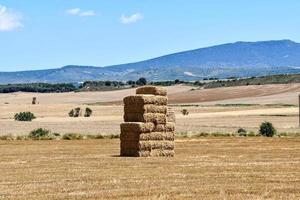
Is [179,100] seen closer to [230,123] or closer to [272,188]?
[230,123]

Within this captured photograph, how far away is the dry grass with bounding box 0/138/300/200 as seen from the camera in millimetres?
14484

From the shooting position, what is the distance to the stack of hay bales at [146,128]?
2375 cm

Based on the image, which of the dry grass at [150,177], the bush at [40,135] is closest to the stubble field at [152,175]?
the dry grass at [150,177]

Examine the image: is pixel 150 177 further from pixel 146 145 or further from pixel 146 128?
pixel 146 128

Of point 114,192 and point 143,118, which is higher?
point 143,118

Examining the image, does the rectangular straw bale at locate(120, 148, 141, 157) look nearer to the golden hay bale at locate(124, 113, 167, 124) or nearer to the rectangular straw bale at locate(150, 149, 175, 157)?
the rectangular straw bale at locate(150, 149, 175, 157)

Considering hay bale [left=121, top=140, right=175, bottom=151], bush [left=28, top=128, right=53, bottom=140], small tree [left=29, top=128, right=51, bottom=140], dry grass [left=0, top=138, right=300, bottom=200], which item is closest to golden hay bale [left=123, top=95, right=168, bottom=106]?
hay bale [left=121, top=140, right=175, bottom=151]

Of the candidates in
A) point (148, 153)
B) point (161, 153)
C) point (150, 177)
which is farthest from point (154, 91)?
point (150, 177)

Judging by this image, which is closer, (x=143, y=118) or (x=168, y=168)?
(x=168, y=168)

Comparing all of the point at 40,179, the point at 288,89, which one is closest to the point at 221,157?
the point at 40,179

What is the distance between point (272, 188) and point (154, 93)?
10528 mm

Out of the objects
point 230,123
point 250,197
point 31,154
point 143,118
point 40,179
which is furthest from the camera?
point 230,123

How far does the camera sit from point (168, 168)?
64.1ft

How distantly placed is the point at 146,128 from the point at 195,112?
61.8m
